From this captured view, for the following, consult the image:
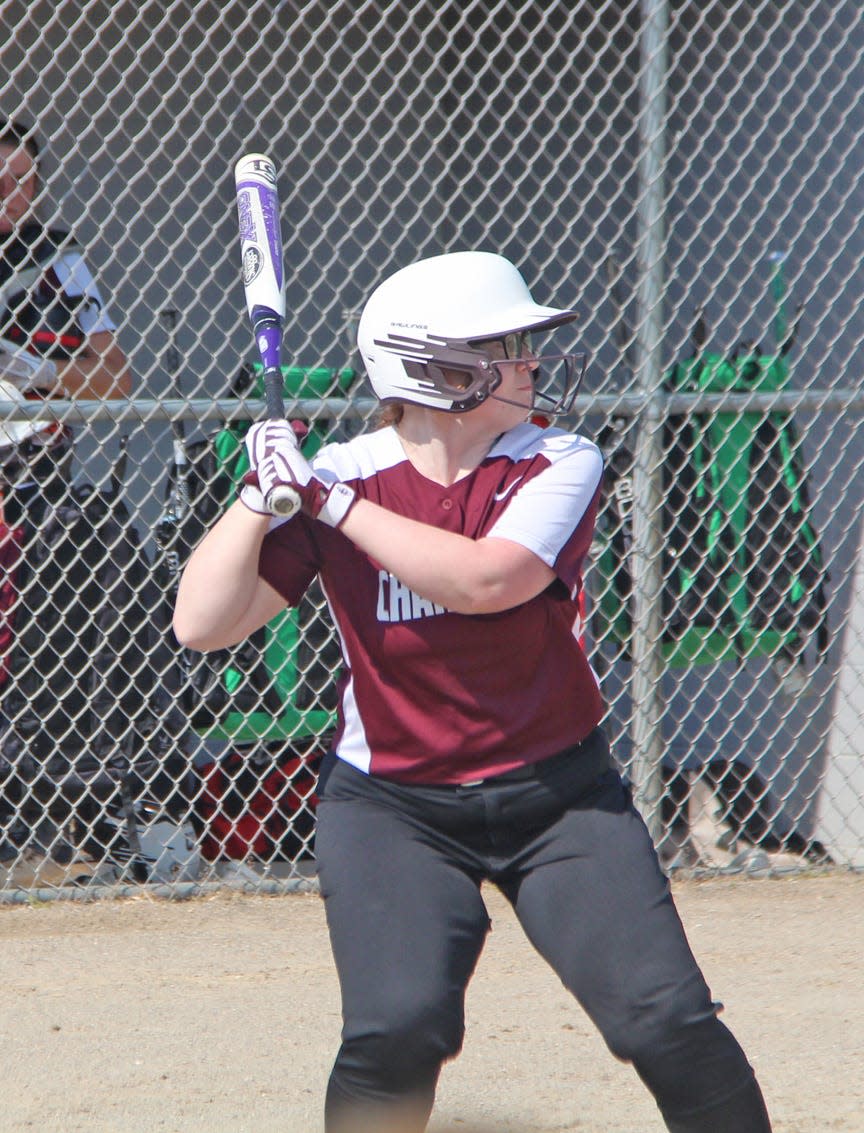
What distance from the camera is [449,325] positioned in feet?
7.19

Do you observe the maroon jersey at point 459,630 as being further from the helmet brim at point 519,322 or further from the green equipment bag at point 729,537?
Result: the green equipment bag at point 729,537

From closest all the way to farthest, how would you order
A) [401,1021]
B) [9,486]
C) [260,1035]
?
[401,1021] < [260,1035] < [9,486]

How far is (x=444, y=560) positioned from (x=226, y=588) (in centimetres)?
33

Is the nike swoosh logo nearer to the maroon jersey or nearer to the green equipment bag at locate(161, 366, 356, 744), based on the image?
the maroon jersey

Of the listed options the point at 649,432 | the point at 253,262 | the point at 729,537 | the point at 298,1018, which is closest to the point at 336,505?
the point at 253,262

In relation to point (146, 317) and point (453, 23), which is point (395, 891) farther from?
point (453, 23)

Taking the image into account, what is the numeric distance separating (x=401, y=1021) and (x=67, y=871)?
266 centimetres

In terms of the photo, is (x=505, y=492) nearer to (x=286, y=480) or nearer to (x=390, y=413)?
(x=390, y=413)

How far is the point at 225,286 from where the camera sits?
609cm

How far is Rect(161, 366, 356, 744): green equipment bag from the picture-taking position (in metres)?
4.42

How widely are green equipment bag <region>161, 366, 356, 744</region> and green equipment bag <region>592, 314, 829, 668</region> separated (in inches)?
36.7

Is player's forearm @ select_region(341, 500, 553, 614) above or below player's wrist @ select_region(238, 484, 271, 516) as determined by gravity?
above

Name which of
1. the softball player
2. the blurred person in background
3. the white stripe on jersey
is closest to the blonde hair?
the softball player

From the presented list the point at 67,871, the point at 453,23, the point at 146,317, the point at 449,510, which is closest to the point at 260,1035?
the point at 67,871
